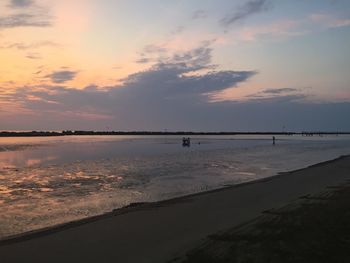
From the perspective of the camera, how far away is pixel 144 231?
375 inches

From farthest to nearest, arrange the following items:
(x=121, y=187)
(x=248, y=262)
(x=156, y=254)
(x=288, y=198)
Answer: (x=121, y=187)
(x=288, y=198)
(x=156, y=254)
(x=248, y=262)

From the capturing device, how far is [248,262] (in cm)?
670

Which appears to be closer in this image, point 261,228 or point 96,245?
point 96,245

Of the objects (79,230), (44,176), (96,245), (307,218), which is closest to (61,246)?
(96,245)

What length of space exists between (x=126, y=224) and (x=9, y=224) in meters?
3.55

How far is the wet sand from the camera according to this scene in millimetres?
7637

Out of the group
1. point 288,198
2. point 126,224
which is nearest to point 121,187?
point 288,198

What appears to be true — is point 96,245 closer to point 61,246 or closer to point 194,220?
point 61,246

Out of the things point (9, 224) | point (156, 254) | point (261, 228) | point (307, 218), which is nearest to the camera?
point (156, 254)

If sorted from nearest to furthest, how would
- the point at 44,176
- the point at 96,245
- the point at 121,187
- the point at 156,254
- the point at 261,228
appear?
the point at 156,254 < the point at 96,245 < the point at 261,228 < the point at 121,187 < the point at 44,176

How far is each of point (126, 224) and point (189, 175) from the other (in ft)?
48.5

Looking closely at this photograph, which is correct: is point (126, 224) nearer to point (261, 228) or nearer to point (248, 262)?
point (261, 228)

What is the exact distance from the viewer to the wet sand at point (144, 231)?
7.64 meters

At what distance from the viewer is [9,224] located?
1148cm
